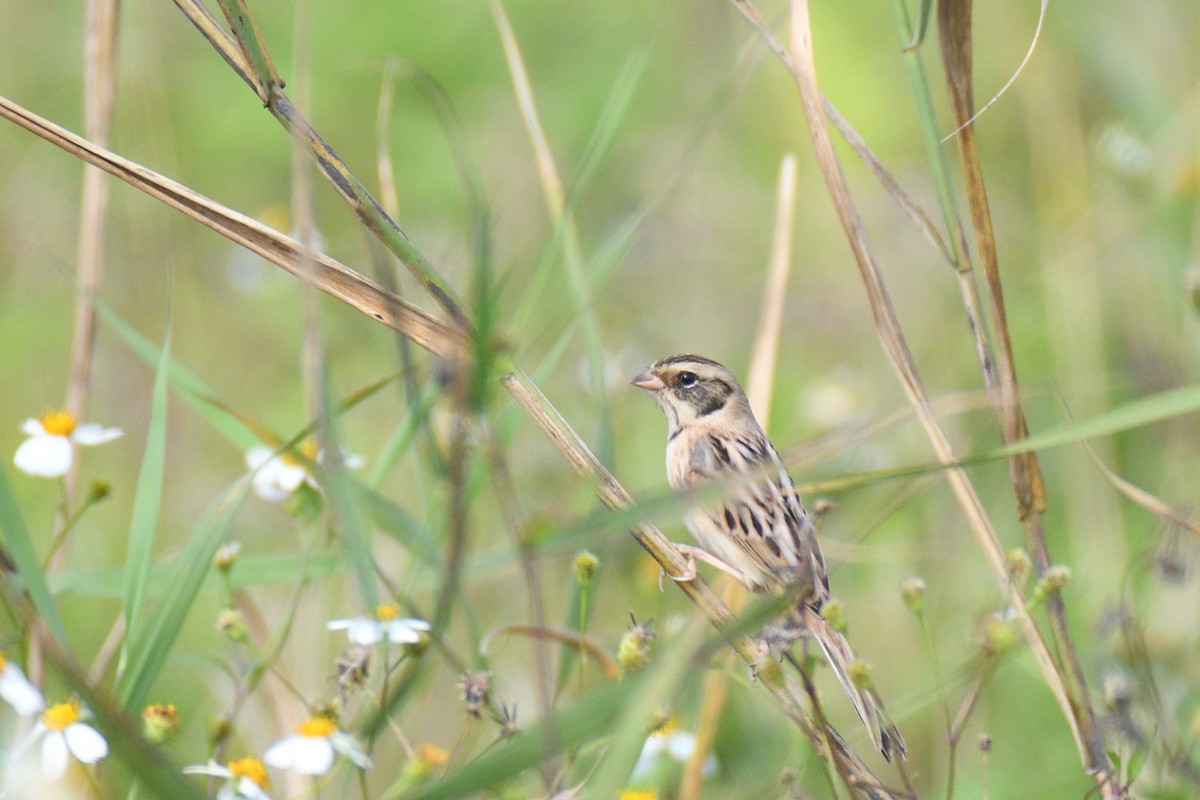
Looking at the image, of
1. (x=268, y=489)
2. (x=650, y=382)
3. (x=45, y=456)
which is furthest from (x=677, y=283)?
(x=45, y=456)

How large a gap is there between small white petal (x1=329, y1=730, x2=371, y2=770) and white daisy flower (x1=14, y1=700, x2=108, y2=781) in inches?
10.9

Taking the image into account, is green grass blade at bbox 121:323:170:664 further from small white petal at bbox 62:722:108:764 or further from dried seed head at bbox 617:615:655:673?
dried seed head at bbox 617:615:655:673

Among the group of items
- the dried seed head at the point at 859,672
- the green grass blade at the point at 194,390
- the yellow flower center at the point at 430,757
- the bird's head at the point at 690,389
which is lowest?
the dried seed head at the point at 859,672

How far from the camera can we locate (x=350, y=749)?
1.51m

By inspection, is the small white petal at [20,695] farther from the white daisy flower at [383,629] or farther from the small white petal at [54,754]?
the white daisy flower at [383,629]

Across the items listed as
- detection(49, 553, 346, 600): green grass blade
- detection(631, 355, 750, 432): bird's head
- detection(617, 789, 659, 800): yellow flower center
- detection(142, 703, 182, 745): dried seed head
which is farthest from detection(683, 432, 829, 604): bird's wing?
detection(142, 703, 182, 745): dried seed head

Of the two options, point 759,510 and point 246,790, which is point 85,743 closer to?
point 246,790

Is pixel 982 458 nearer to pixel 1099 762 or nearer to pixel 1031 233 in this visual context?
pixel 1099 762

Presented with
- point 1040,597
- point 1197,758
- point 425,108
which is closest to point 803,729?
point 1040,597

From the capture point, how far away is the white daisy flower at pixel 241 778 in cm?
153

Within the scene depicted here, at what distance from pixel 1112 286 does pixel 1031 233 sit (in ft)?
1.44

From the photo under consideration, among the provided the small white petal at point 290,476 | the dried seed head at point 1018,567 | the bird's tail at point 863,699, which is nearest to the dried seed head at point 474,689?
the bird's tail at point 863,699

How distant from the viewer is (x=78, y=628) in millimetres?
3473

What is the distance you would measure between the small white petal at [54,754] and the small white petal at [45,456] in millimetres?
547
